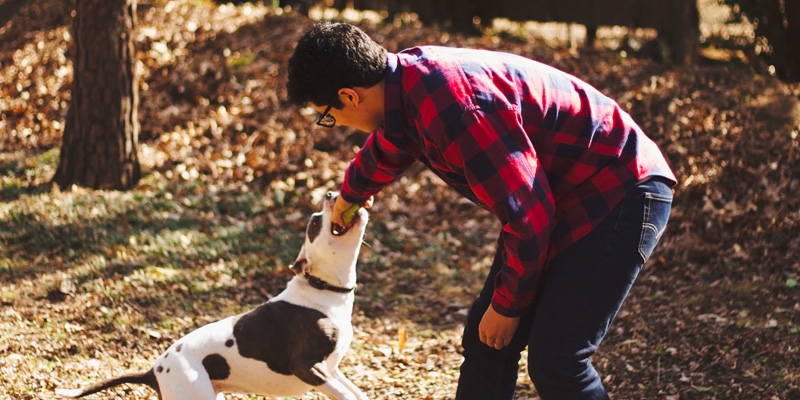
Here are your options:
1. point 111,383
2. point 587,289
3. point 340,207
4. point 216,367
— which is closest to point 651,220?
point 587,289

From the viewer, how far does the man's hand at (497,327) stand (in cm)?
250

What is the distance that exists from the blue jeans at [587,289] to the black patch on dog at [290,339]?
1.14 m

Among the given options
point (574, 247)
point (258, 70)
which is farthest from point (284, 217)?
point (574, 247)

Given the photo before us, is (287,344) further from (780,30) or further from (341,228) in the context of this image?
(780,30)

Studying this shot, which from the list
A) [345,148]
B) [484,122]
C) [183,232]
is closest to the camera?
[484,122]

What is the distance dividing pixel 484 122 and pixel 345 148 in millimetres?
5735

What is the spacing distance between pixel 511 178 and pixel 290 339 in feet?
5.24

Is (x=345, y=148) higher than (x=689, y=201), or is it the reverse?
(x=345, y=148)

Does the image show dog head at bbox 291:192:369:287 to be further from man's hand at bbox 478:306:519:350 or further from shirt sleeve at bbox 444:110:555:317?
shirt sleeve at bbox 444:110:555:317

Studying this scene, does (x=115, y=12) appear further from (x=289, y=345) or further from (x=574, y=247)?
(x=574, y=247)

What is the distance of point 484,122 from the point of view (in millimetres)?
2229

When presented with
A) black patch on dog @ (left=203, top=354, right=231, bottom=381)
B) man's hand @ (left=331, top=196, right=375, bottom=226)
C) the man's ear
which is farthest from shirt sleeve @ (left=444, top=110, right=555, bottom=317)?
black patch on dog @ (left=203, top=354, right=231, bottom=381)

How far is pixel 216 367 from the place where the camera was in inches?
128

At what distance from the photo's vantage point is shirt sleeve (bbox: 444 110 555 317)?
7.30 feet
